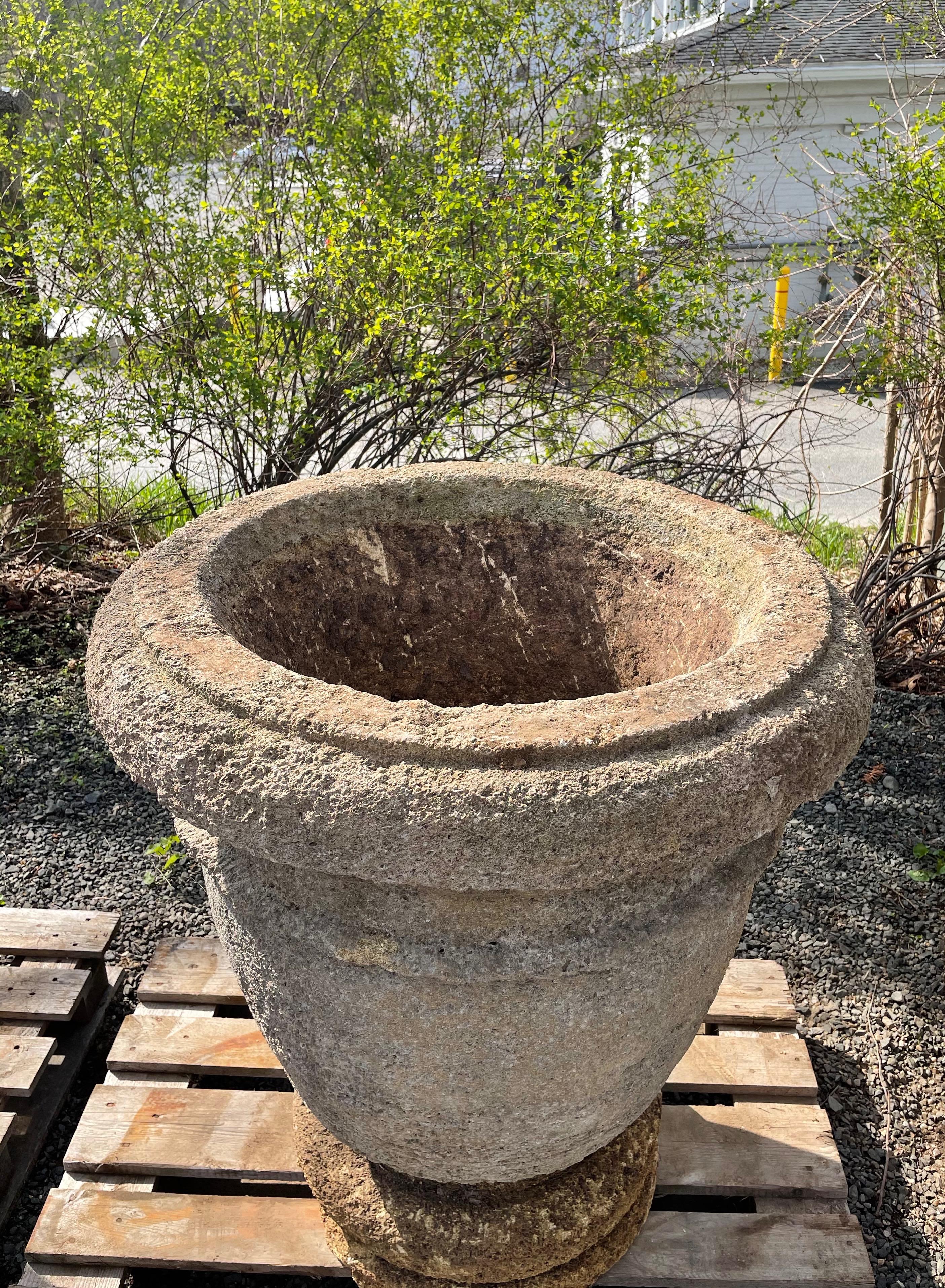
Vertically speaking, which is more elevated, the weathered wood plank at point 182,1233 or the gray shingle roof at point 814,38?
the gray shingle roof at point 814,38

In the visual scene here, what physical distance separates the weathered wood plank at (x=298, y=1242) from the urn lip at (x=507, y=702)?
1.04 meters

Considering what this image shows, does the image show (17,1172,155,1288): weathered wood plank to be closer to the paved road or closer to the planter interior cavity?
the planter interior cavity

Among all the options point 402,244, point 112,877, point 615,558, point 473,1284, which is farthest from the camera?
point 402,244

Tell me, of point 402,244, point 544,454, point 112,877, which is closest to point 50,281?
point 402,244

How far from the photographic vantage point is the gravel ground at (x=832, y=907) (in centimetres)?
210

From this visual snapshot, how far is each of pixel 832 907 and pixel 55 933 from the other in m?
1.96

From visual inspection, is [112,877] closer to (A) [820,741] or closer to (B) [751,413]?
(A) [820,741]

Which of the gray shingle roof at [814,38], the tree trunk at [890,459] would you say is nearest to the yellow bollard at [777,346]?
the tree trunk at [890,459]

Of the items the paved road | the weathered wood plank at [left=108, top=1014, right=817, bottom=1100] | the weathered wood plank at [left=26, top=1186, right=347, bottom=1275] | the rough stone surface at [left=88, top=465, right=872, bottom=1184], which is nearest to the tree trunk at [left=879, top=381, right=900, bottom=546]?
the paved road

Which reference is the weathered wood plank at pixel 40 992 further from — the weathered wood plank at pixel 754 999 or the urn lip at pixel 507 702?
the weathered wood plank at pixel 754 999

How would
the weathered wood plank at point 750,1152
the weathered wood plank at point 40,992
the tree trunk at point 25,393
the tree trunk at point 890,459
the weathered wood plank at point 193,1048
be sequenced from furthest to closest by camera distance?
the tree trunk at point 890,459 → the tree trunk at point 25,393 → the weathered wood plank at point 40,992 → the weathered wood plank at point 193,1048 → the weathered wood plank at point 750,1152

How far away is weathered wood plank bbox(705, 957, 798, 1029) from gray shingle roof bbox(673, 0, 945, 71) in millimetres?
3038

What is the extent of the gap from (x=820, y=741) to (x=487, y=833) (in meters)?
0.43

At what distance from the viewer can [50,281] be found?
12.2ft
